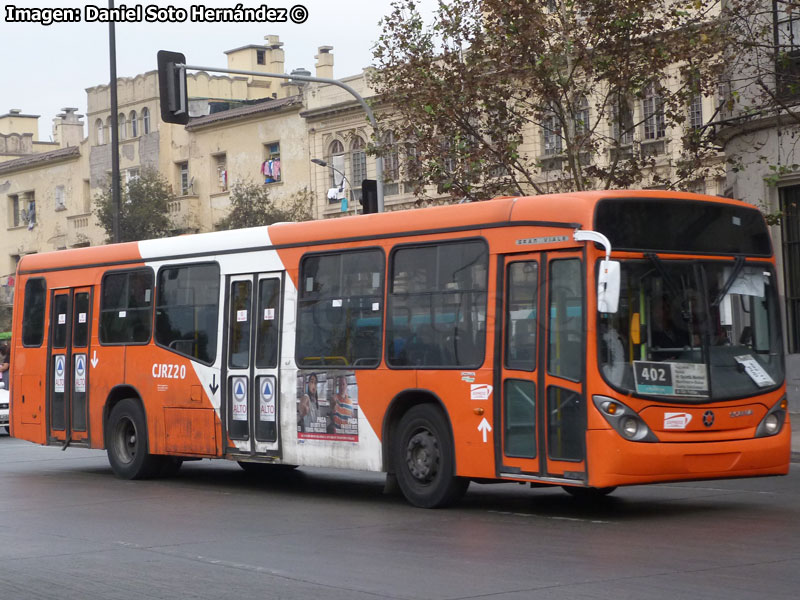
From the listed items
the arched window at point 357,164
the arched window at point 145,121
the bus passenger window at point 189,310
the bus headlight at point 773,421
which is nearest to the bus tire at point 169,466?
the bus passenger window at point 189,310

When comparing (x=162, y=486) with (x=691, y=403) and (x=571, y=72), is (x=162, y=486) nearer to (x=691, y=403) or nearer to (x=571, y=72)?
(x=691, y=403)

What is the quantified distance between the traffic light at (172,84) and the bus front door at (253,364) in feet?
24.2

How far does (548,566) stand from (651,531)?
205 centimetres

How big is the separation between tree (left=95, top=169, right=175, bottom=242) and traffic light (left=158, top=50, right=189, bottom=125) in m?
33.9

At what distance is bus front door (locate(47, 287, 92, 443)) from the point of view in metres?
18.5

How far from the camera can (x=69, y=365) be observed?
18672 millimetres

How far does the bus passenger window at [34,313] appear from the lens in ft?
63.4

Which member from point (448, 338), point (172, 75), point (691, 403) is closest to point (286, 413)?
point (448, 338)

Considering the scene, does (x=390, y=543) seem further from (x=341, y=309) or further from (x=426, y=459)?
(x=341, y=309)

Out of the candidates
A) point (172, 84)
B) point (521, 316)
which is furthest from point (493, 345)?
point (172, 84)

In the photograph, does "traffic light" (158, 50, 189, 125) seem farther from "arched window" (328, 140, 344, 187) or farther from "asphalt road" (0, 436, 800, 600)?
"arched window" (328, 140, 344, 187)

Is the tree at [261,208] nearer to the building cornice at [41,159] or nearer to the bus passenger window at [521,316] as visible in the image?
the building cornice at [41,159]

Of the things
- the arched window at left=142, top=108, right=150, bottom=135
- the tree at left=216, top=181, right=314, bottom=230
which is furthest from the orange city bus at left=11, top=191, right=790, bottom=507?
the arched window at left=142, top=108, right=150, bottom=135

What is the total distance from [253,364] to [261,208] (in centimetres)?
3845
